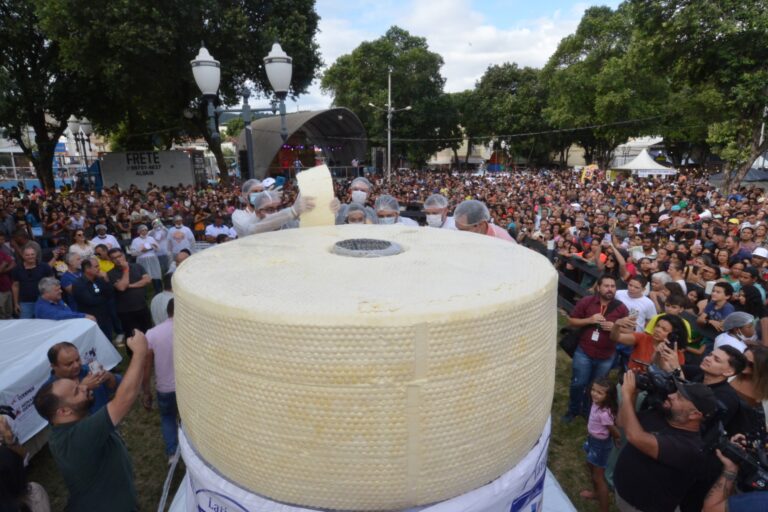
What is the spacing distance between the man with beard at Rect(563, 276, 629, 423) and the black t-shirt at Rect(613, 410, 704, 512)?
1.53 meters

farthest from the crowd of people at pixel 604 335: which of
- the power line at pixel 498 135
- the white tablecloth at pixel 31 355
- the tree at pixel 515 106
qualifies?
the tree at pixel 515 106

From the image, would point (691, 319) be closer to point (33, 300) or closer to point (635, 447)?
point (635, 447)

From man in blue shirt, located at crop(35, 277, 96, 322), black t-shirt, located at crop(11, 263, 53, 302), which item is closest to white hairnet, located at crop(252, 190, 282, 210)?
man in blue shirt, located at crop(35, 277, 96, 322)

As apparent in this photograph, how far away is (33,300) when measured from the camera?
18.9 feet

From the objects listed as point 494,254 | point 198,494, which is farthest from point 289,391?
point 494,254

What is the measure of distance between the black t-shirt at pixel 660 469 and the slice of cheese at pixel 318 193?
7.59ft

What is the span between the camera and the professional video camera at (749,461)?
2.31m

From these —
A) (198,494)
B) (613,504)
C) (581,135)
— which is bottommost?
(613,504)

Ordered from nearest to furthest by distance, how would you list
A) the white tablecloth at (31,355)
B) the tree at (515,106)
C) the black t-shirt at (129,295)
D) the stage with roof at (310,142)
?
the white tablecloth at (31,355) < the black t-shirt at (129,295) < the stage with roof at (310,142) < the tree at (515,106)

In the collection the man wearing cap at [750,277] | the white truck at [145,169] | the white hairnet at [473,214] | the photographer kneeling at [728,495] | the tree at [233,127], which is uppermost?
the tree at [233,127]

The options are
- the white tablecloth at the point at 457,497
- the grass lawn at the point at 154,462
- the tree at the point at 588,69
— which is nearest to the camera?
the white tablecloth at the point at 457,497

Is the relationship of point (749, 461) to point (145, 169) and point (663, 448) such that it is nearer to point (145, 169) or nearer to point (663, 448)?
point (663, 448)

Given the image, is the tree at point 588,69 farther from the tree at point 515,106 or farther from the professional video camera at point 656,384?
the professional video camera at point 656,384

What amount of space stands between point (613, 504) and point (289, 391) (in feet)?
12.1
